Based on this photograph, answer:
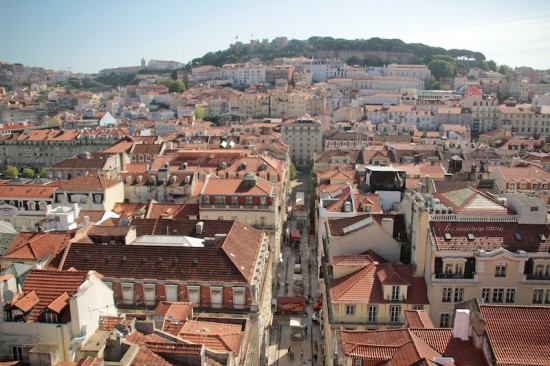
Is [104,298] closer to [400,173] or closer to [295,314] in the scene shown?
[295,314]

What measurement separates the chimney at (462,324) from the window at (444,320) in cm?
1259

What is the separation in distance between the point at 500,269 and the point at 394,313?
8.54 m

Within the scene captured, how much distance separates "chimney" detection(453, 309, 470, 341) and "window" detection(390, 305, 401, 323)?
11.5m

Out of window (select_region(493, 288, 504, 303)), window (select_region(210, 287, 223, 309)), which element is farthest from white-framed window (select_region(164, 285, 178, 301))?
window (select_region(493, 288, 504, 303))

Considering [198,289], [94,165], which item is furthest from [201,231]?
[94,165]

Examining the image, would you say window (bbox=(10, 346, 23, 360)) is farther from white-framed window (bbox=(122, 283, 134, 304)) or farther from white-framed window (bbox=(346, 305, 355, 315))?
white-framed window (bbox=(346, 305, 355, 315))

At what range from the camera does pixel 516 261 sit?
123 feet

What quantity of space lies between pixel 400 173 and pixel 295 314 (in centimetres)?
2100

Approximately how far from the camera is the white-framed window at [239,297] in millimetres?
38812

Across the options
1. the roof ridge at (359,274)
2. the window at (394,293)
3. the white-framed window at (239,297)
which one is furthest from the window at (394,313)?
the white-framed window at (239,297)

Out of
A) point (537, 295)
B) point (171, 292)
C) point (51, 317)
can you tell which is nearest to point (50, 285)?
point (51, 317)

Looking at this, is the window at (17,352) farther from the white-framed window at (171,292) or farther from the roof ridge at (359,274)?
the roof ridge at (359,274)

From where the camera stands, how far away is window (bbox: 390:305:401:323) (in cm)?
3791

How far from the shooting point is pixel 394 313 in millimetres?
38094
